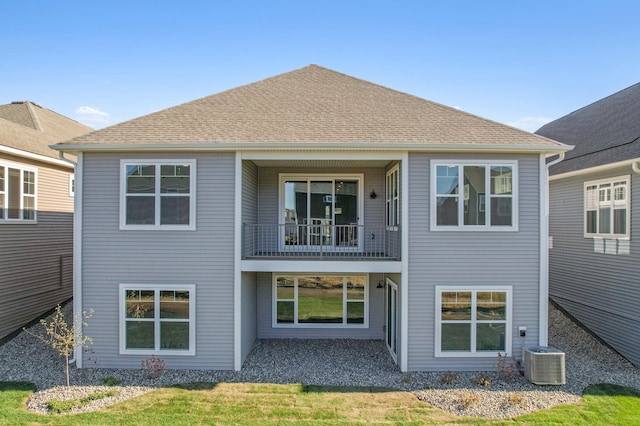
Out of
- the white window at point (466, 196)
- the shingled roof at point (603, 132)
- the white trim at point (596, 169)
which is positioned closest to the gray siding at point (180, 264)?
the white window at point (466, 196)

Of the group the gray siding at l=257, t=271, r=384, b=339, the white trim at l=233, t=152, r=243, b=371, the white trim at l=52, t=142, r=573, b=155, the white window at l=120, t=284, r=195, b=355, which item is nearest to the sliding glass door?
the gray siding at l=257, t=271, r=384, b=339

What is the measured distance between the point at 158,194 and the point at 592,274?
12588 millimetres

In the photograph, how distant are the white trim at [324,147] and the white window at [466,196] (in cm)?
41

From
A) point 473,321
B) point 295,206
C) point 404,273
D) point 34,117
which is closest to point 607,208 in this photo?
point 473,321

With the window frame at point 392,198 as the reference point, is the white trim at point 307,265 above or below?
below

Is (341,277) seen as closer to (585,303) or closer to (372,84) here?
(372,84)

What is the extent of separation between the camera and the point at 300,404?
282 inches

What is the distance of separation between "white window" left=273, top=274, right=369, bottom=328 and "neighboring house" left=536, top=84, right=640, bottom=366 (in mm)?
6792

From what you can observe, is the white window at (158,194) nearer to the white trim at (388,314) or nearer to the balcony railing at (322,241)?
the balcony railing at (322,241)

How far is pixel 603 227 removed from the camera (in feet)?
33.5

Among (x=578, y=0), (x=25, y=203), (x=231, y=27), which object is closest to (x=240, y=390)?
(x=25, y=203)

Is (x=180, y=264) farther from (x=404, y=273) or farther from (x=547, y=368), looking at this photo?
(x=547, y=368)

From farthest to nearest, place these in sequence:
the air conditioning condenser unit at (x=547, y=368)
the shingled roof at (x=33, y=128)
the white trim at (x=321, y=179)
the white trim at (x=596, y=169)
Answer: the white trim at (x=321, y=179)
the shingled roof at (x=33, y=128)
the white trim at (x=596, y=169)
the air conditioning condenser unit at (x=547, y=368)

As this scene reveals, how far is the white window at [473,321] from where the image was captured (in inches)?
344
